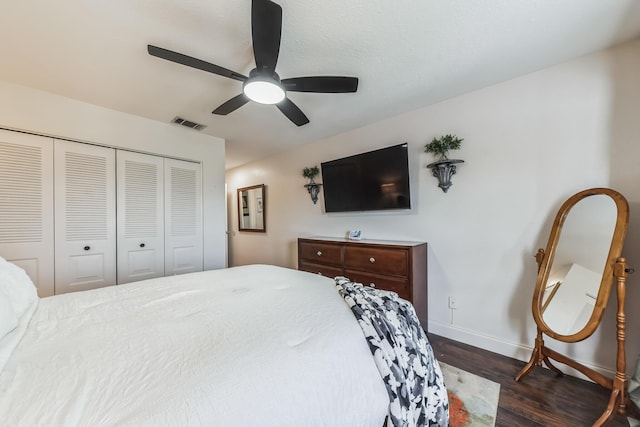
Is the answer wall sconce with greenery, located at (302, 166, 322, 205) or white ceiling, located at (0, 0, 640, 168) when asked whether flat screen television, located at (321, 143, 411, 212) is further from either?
white ceiling, located at (0, 0, 640, 168)

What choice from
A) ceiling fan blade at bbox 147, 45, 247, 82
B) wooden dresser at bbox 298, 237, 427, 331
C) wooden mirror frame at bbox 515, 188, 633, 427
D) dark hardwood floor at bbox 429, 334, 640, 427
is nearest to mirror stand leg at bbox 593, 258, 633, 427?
wooden mirror frame at bbox 515, 188, 633, 427

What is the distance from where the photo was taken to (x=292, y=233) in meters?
4.02

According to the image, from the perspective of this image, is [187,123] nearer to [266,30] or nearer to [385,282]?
[266,30]

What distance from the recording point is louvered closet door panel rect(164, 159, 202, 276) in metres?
3.06

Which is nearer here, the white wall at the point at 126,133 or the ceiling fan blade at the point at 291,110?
the ceiling fan blade at the point at 291,110

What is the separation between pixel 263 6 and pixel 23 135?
2.63 m

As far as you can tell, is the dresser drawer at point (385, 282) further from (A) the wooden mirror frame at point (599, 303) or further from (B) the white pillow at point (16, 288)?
(B) the white pillow at point (16, 288)

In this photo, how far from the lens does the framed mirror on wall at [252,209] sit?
450 cm

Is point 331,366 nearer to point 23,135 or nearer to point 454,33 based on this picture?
point 454,33

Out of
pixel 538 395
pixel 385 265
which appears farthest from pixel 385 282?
pixel 538 395

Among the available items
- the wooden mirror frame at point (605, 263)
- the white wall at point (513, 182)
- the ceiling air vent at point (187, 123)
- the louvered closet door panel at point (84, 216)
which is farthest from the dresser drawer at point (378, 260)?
the louvered closet door panel at point (84, 216)

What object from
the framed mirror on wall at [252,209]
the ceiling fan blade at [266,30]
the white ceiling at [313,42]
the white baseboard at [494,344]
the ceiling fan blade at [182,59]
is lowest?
the white baseboard at [494,344]

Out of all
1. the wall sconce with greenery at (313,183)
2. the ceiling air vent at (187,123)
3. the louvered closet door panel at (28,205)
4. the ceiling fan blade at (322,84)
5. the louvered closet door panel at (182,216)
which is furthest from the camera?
the wall sconce with greenery at (313,183)

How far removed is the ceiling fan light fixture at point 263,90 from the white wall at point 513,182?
1.63m
